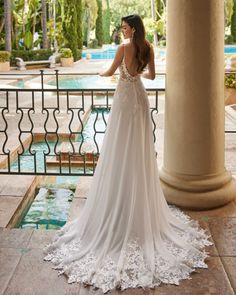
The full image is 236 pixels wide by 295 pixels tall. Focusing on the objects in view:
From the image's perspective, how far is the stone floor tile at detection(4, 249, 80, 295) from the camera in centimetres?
279

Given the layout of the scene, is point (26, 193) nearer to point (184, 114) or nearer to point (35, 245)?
point (35, 245)

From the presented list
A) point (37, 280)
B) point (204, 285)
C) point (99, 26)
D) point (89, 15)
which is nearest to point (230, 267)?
point (204, 285)

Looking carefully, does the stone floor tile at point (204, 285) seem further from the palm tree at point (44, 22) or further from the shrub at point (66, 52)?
the palm tree at point (44, 22)

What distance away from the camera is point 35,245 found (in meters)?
3.41

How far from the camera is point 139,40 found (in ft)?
10.6

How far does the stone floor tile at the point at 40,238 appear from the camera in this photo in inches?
134

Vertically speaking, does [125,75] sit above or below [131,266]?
above

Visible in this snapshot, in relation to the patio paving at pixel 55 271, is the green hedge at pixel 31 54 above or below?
above

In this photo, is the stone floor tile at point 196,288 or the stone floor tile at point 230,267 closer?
the stone floor tile at point 196,288

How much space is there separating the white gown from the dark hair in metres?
0.14

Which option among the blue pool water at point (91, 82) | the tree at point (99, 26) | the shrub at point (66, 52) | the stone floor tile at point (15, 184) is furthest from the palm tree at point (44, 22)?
the stone floor tile at point (15, 184)

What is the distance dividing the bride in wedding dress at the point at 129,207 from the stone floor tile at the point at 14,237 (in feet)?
0.71

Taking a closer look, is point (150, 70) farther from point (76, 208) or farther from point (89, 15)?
point (89, 15)

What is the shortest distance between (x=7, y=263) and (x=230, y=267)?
4.82 feet
